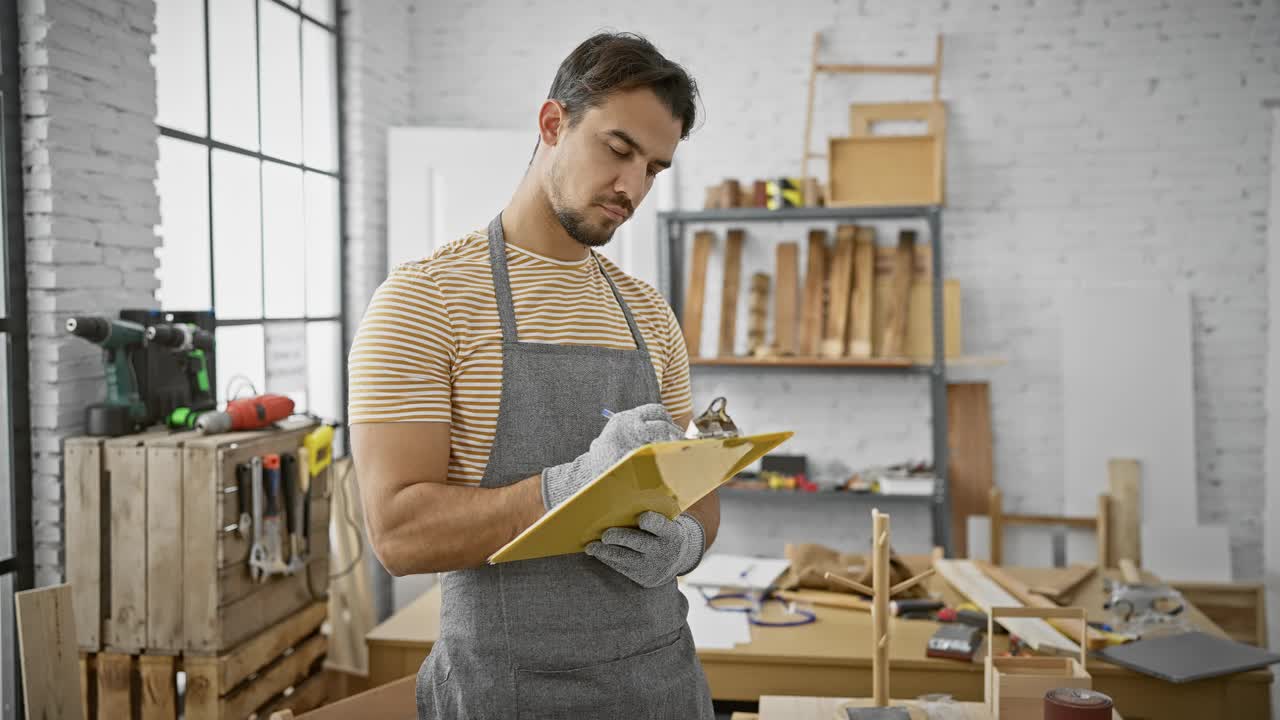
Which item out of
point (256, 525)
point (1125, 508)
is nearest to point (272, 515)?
point (256, 525)

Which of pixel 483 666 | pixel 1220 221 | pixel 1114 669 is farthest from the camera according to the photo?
pixel 1220 221

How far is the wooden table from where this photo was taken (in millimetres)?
2453

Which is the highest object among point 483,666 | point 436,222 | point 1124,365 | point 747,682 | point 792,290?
point 436,222

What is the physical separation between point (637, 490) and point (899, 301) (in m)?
3.59

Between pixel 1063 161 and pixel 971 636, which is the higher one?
pixel 1063 161

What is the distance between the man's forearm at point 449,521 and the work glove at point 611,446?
0.03 m

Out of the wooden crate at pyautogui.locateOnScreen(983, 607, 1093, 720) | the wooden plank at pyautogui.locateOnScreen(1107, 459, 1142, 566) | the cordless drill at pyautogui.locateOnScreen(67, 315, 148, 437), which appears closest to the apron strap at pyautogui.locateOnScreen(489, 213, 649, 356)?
the wooden crate at pyautogui.locateOnScreen(983, 607, 1093, 720)

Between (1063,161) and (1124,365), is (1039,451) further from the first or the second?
(1063,161)

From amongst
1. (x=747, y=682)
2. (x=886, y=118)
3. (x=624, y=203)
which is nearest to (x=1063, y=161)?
(x=886, y=118)

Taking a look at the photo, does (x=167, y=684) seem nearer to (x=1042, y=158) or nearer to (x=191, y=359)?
(x=191, y=359)

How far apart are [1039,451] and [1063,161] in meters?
1.34

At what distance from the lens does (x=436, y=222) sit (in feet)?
15.1

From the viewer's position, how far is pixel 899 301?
461 cm

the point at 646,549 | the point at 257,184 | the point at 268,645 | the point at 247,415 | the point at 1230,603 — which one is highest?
the point at 257,184
